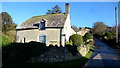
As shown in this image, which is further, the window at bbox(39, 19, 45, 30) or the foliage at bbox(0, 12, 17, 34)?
the foliage at bbox(0, 12, 17, 34)

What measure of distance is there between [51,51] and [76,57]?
450 centimetres

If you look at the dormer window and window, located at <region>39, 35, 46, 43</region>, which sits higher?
the dormer window

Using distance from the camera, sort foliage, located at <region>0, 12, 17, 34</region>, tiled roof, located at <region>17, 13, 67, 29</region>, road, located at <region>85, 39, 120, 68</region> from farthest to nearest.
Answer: foliage, located at <region>0, 12, 17, 34</region> < tiled roof, located at <region>17, 13, 67, 29</region> < road, located at <region>85, 39, 120, 68</region>

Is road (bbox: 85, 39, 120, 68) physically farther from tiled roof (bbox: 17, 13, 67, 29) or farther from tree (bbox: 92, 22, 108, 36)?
tree (bbox: 92, 22, 108, 36)

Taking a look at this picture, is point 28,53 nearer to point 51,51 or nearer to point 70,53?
point 51,51

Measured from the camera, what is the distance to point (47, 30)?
95.0 feet

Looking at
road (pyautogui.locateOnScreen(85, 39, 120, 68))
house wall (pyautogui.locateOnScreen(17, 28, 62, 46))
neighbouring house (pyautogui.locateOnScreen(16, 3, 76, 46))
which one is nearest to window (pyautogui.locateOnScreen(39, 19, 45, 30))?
neighbouring house (pyautogui.locateOnScreen(16, 3, 76, 46))

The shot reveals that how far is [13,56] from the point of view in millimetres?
12234

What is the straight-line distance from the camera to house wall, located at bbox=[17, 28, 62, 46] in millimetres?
27938

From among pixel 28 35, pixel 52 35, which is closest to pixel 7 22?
pixel 28 35

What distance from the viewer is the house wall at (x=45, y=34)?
27.9 m

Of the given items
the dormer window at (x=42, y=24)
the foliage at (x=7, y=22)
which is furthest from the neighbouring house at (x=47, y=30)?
the foliage at (x=7, y=22)

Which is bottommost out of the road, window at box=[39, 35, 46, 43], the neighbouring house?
the road

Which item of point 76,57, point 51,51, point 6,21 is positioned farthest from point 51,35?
point 6,21
